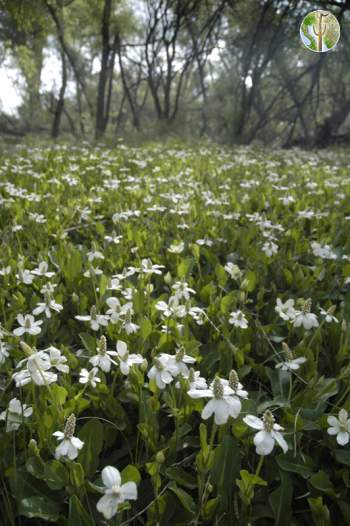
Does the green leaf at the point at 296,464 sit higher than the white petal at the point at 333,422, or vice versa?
the white petal at the point at 333,422

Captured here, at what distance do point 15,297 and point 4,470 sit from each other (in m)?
0.84

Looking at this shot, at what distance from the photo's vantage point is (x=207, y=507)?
954 millimetres

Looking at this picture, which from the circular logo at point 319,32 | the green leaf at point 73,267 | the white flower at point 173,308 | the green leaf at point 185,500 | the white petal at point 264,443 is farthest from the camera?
the circular logo at point 319,32

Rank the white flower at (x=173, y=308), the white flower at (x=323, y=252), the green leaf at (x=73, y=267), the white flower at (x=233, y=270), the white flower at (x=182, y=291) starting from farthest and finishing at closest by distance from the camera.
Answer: the white flower at (x=323, y=252) < the green leaf at (x=73, y=267) < the white flower at (x=233, y=270) < the white flower at (x=182, y=291) < the white flower at (x=173, y=308)

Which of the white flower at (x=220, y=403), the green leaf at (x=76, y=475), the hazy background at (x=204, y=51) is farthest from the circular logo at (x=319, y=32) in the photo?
the hazy background at (x=204, y=51)

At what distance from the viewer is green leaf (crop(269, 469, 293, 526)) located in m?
0.95

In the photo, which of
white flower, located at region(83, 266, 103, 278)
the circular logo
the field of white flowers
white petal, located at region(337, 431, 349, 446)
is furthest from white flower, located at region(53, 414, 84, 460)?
the circular logo

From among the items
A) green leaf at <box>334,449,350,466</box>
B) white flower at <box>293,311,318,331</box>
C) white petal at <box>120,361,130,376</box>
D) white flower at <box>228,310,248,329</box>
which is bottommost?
green leaf at <box>334,449,350,466</box>

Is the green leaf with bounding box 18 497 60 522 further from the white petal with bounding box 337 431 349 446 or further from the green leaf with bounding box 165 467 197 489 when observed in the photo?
the white petal with bounding box 337 431 349 446

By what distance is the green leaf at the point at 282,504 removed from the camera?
3.12ft

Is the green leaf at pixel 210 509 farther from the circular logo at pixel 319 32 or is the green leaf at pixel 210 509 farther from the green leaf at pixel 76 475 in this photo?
the circular logo at pixel 319 32

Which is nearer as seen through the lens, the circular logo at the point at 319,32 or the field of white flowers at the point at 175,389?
the field of white flowers at the point at 175,389

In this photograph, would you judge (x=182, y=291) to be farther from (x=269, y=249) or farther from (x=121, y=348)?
(x=269, y=249)

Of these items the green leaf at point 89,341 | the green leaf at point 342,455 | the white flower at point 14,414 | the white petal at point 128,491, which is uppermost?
the white petal at point 128,491
